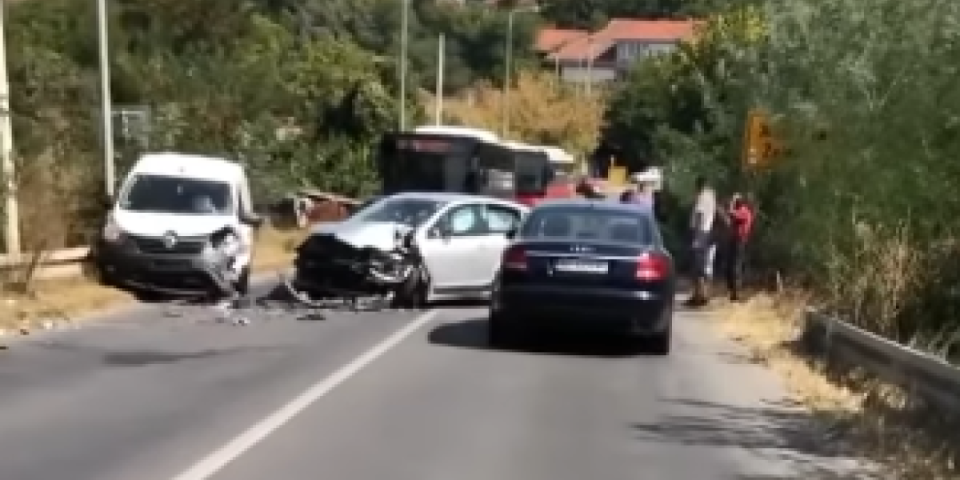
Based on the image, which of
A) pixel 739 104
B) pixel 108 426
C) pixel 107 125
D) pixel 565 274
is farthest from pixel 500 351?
pixel 739 104

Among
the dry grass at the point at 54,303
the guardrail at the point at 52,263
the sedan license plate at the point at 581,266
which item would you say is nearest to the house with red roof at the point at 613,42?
the guardrail at the point at 52,263

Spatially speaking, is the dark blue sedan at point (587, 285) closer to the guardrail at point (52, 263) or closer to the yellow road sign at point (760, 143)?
the guardrail at point (52, 263)

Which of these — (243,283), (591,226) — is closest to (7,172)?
(243,283)

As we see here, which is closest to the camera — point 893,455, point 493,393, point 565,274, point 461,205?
point 893,455

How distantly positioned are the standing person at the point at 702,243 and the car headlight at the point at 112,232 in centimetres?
829

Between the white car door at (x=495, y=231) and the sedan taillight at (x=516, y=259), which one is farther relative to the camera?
the white car door at (x=495, y=231)

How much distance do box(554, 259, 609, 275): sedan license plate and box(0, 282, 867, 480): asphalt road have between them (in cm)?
93

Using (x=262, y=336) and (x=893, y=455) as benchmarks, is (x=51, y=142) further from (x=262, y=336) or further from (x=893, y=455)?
(x=893, y=455)

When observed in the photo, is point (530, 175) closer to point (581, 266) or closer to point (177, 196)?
point (177, 196)

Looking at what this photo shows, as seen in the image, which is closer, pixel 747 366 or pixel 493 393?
pixel 493 393

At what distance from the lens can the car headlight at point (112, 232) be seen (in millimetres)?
21734

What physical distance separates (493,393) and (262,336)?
17.0 ft

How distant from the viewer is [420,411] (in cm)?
1188

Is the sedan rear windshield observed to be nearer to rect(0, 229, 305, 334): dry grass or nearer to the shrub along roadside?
the shrub along roadside
